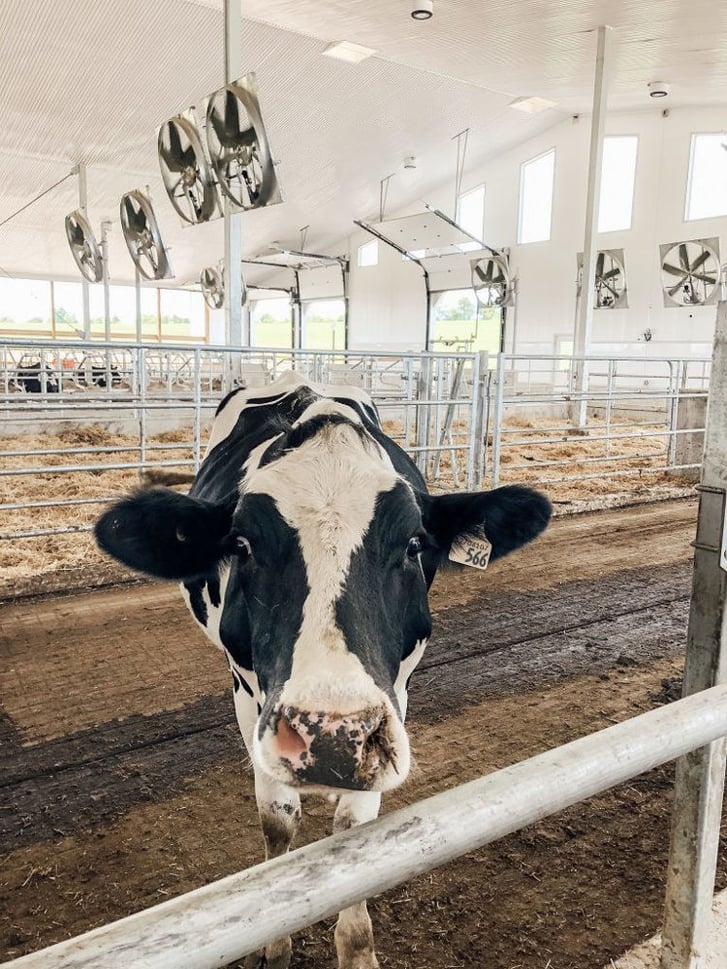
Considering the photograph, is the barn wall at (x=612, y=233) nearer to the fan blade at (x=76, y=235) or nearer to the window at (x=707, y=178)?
the window at (x=707, y=178)

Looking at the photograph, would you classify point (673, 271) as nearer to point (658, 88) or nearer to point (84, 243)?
point (658, 88)

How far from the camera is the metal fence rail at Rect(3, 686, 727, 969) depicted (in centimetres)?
57

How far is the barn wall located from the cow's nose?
1524cm

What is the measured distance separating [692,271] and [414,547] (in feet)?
41.7

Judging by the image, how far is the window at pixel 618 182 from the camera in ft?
53.1

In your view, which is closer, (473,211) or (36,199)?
(36,199)

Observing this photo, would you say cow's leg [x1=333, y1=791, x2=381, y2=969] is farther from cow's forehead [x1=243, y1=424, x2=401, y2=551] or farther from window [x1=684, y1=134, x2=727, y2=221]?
window [x1=684, y1=134, x2=727, y2=221]

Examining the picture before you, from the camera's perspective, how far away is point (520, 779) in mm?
792

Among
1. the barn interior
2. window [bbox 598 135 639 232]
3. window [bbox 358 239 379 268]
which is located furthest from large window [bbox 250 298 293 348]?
window [bbox 598 135 639 232]

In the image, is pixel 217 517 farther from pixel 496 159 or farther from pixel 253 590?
pixel 496 159

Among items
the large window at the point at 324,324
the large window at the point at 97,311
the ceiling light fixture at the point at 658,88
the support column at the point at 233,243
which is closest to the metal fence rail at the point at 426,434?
the support column at the point at 233,243

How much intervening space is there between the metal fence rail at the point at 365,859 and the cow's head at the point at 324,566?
0.26 meters

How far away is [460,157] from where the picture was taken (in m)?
18.8

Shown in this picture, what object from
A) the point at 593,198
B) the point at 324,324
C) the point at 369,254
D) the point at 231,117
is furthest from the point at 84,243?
the point at 324,324
